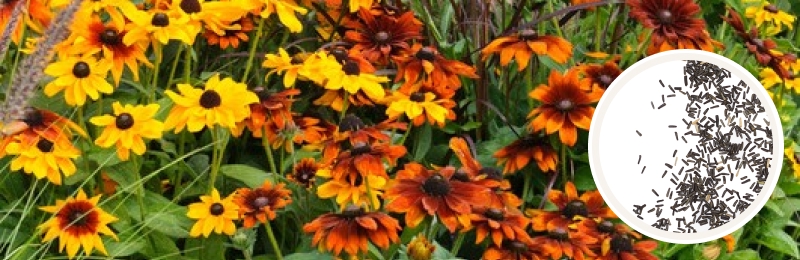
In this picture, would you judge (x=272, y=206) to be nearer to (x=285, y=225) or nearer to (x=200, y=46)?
(x=285, y=225)

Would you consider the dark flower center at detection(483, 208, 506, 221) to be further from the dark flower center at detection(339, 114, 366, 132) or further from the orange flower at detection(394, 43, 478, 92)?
the orange flower at detection(394, 43, 478, 92)

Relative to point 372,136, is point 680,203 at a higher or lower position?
lower

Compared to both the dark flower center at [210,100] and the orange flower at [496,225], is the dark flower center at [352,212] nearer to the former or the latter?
the orange flower at [496,225]

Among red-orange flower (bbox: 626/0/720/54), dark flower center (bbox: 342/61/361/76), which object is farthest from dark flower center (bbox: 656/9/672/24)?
dark flower center (bbox: 342/61/361/76)

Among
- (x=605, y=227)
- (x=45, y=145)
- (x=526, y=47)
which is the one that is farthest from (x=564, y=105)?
(x=45, y=145)

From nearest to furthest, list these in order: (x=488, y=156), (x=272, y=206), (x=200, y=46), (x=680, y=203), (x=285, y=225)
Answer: (x=272, y=206) < (x=680, y=203) < (x=285, y=225) < (x=488, y=156) < (x=200, y=46)

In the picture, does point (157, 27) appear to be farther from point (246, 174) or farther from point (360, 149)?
point (360, 149)

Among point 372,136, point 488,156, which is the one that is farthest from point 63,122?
point 488,156
